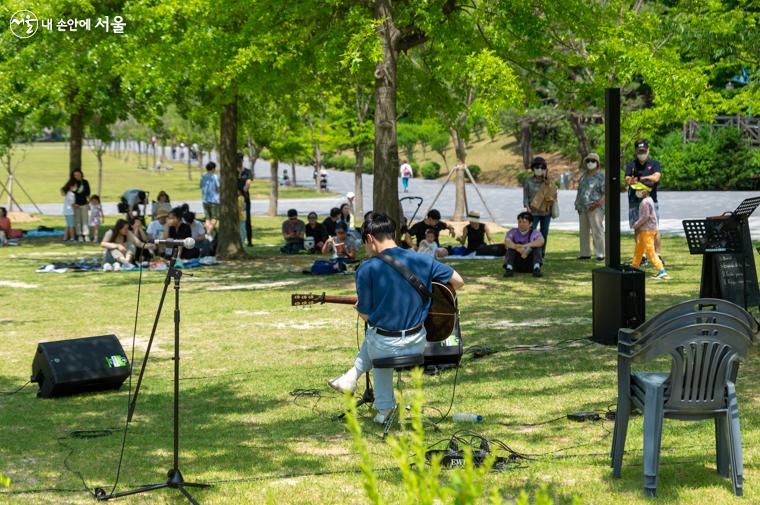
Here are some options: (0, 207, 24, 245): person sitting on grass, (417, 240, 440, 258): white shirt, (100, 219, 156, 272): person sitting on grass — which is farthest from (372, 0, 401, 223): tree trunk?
(0, 207, 24, 245): person sitting on grass

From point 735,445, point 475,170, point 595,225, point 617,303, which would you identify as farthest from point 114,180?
point 735,445

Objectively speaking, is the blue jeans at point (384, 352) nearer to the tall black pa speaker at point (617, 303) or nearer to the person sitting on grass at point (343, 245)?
the tall black pa speaker at point (617, 303)

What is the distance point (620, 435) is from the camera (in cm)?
650

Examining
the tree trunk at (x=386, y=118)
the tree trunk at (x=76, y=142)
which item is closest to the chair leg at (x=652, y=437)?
the tree trunk at (x=386, y=118)

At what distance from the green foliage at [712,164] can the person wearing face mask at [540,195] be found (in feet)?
86.4

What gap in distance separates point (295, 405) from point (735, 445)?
3956 millimetres

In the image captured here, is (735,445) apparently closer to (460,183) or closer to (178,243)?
(178,243)

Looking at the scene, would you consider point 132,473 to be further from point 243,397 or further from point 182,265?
point 182,265

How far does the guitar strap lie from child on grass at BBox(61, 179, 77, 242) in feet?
71.8

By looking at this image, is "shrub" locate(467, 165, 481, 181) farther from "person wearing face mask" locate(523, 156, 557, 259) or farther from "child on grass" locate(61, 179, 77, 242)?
"person wearing face mask" locate(523, 156, 557, 259)

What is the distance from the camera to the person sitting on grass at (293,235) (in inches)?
954

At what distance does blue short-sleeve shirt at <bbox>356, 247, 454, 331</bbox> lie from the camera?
7.57 metres

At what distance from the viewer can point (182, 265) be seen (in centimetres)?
2111

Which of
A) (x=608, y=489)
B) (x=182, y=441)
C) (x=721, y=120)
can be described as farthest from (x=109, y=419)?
(x=721, y=120)
